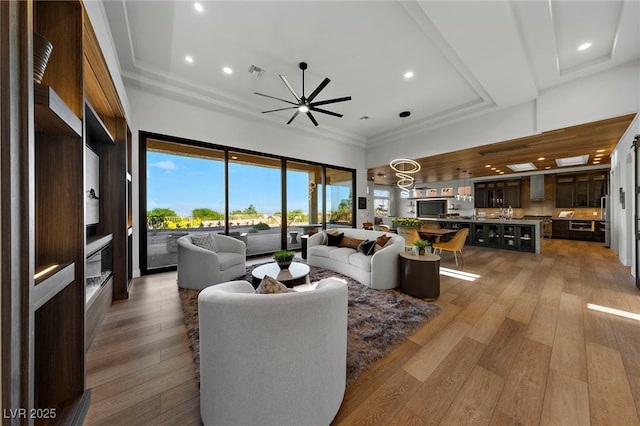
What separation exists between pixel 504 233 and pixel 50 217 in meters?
9.00

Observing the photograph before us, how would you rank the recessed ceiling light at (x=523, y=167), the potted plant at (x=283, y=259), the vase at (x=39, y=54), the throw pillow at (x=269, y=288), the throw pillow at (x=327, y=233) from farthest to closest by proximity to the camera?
1. the recessed ceiling light at (x=523, y=167)
2. the throw pillow at (x=327, y=233)
3. the potted plant at (x=283, y=259)
4. the throw pillow at (x=269, y=288)
5. the vase at (x=39, y=54)

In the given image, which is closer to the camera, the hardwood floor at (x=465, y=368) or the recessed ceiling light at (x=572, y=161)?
the hardwood floor at (x=465, y=368)

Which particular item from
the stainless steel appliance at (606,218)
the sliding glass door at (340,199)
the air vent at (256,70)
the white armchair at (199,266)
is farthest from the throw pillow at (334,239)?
the stainless steel appliance at (606,218)

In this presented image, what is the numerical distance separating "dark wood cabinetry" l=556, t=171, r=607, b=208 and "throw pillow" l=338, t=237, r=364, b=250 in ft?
32.6

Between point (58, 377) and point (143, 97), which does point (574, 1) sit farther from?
point (143, 97)

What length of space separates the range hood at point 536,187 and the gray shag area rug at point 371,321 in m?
9.75

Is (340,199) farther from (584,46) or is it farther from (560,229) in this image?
(560,229)

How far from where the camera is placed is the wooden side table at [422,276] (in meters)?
3.05

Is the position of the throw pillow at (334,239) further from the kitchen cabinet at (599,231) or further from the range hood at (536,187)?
the kitchen cabinet at (599,231)

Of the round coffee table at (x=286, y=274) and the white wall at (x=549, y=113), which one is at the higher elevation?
the white wall at (x=549, y=113)

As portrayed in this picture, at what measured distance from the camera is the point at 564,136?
461cm

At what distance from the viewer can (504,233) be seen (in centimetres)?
675

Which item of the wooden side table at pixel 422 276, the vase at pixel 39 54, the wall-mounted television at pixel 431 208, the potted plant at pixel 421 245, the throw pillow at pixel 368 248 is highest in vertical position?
the vase at pixel 39 54

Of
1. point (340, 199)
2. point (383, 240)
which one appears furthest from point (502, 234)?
point (383, 240)
